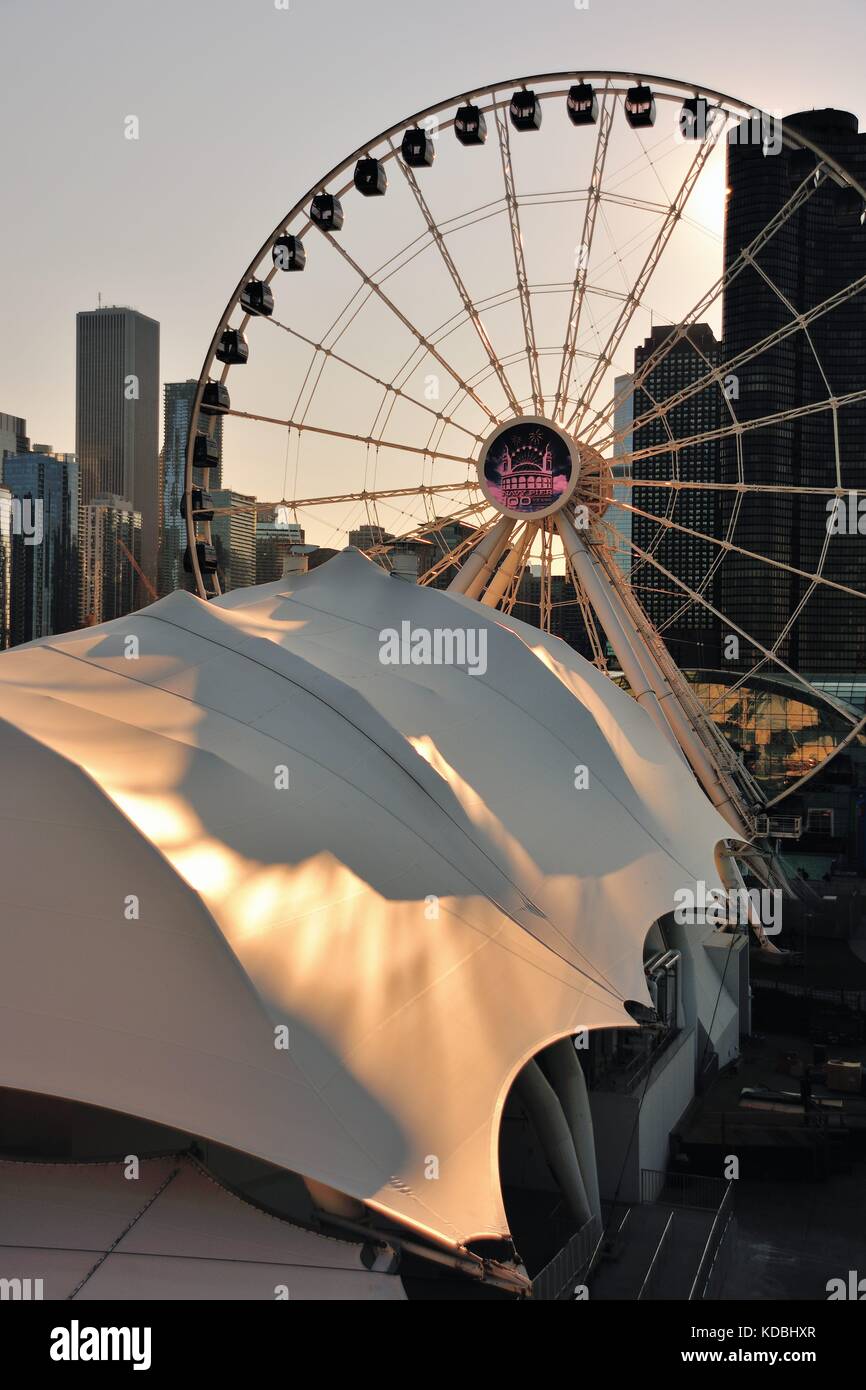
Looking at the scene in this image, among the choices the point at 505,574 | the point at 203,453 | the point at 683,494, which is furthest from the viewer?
the point at 683,494

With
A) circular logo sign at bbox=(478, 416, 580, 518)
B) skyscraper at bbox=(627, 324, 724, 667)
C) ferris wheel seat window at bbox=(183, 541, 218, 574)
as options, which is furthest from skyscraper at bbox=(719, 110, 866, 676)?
ferris wheel seat window at bbox=(183, 541, 218, 574)

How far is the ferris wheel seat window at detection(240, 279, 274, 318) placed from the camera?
1194 inches

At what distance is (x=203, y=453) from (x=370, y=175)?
7616 millimetres

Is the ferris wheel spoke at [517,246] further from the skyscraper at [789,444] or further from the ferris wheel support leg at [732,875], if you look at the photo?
the skyscraper at [789,444]

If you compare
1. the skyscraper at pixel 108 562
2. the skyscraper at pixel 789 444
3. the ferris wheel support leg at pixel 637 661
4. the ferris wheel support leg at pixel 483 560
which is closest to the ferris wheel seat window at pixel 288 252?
the ferris wheel support leg at pixel 483 560

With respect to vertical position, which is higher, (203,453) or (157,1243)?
(203,453)

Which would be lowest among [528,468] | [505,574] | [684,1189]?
[684,1189]

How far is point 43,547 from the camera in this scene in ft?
531

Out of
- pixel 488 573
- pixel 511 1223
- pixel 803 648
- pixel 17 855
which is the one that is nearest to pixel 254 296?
pixel 488 573

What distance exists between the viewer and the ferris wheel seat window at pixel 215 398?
30.5 metres

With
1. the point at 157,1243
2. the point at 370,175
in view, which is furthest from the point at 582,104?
the point at 157,1243

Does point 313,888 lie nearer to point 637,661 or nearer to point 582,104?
point 637,661

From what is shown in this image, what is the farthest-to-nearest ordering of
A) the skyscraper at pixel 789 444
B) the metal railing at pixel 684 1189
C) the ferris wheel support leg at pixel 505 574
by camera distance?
the skyscraper at pixel 789 444 → the ferris wheel support leg at pixel 505 574 → the metal railing at pixel 684 1189

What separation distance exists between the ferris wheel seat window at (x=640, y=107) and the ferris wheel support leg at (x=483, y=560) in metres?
9.27
